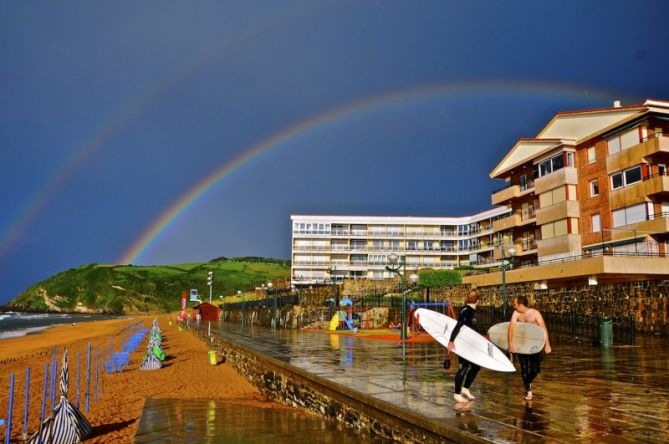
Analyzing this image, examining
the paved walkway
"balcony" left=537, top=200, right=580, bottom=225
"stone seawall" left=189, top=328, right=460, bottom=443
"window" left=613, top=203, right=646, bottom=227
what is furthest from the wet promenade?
"balcony" left=537, top=200, right=580, bottom=225

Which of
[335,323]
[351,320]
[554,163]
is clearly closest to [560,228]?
[554,163]

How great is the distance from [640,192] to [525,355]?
33263mm

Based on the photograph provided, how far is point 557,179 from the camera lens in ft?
145

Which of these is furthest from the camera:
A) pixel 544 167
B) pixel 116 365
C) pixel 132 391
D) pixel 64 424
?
pixel 544 167

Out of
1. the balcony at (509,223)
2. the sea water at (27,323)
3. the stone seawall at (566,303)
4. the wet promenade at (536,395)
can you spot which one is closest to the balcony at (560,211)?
the balcony at (509,223)

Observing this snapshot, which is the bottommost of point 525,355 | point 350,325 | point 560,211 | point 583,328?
point 350,325

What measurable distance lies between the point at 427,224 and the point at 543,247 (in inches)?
1901

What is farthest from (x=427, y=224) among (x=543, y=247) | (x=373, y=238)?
(x=543, y=247)

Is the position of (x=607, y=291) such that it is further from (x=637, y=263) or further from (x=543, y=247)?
(x=543, y=247)

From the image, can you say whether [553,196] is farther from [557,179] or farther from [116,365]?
[116,365]

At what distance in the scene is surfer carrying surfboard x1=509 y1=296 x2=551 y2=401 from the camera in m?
8.44

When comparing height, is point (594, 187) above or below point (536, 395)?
above

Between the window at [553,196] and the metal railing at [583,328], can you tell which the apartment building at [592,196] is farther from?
the metal railing at [583,328]

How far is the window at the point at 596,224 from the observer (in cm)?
4091
